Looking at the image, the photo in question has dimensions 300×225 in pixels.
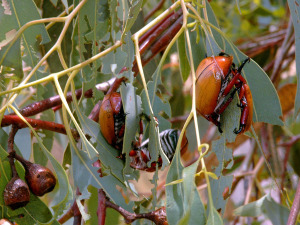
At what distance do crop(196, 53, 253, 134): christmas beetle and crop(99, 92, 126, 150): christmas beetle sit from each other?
14cm

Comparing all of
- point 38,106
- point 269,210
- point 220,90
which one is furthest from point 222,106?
point 269,210

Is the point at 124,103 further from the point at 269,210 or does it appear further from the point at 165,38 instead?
the point at 269,210

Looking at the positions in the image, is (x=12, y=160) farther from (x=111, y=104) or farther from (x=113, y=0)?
(x=113, y=0)

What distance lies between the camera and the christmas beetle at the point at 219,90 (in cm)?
69

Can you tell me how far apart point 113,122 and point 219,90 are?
19cm

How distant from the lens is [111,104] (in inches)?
31.0

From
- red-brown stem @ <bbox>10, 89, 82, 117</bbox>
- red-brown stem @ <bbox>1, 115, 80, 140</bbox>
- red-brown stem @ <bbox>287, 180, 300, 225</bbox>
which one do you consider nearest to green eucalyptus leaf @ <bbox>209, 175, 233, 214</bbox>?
red-brown stem @ <bbox>287, 180, 300, 225</bbox>

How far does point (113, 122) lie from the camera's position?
774 mm

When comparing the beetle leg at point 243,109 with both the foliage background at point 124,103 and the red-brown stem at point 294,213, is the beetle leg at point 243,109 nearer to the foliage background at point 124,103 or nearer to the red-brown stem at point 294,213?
the foliage background at point 124,103

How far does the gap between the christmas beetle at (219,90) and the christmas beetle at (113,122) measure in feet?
0.46

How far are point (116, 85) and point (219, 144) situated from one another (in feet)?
0.77

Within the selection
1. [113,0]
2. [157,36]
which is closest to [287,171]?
[157,36]

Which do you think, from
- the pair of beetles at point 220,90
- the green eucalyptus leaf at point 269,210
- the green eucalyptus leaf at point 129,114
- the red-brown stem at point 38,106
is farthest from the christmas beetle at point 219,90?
the green eucalyptus leaf at point 269,210

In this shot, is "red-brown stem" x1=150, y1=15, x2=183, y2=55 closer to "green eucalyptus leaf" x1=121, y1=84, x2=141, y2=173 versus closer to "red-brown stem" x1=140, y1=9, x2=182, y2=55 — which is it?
"red-brown stem" x1=140, y1=9, x2=182, y2=55
